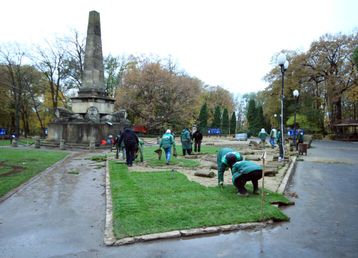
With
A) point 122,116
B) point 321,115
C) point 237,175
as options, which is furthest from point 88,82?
point 321,115

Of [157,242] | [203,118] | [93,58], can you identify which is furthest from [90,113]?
[203,118]

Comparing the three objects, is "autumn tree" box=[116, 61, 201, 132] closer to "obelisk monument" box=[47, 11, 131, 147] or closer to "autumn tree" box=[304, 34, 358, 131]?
"autumn tree" box=[304, 34, 358, 131]

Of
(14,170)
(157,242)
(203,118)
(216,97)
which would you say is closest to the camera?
(157,242)

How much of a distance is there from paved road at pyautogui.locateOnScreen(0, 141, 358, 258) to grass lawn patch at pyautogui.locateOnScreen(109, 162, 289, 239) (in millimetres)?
381

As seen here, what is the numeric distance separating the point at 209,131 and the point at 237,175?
60402 mm

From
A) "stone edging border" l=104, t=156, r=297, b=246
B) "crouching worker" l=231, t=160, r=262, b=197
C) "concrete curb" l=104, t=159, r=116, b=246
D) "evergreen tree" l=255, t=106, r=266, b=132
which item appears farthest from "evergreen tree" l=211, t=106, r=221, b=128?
"stone edging border" l=104, t=156, r=297, b=246

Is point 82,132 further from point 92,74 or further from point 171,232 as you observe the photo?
point 171,232

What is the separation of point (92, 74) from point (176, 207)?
21.2 metres

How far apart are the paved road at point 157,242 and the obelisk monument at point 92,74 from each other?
684 inches

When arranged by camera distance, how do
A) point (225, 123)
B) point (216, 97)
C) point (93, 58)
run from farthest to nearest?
point (216, 97), point (225, 123), point (93, 58)

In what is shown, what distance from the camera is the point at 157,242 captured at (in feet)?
16.8

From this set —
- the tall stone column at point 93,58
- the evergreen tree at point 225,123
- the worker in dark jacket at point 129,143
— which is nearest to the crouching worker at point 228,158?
the worker in dark jacket at point 129,143

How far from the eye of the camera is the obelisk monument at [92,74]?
25.5 meters

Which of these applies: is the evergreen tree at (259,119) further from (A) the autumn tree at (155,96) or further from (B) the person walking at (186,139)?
(B) the person walking at (186,139)
